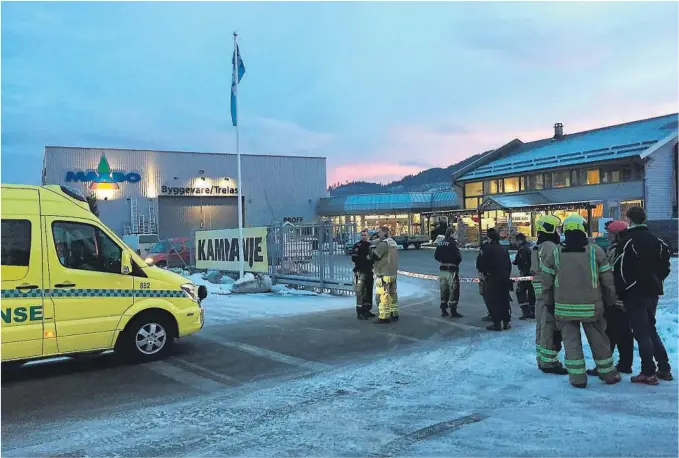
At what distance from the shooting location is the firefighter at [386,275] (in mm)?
10734

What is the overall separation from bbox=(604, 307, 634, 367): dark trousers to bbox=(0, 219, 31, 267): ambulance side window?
22.8ft

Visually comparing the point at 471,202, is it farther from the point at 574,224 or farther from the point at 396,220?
the point at 574,224

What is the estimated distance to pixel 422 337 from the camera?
30.8 ft

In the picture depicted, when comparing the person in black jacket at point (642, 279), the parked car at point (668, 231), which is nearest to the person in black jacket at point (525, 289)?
the person in black jacket at point (642, 279)

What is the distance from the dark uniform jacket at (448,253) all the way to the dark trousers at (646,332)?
478cm

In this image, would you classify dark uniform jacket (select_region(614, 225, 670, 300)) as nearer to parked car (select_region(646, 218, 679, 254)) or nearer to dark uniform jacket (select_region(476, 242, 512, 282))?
dark uniform jacket (select_region(476, 242, 512, 282))

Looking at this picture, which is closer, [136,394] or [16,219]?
[136,394]

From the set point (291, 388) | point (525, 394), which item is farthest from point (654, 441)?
→ point (291, 388)

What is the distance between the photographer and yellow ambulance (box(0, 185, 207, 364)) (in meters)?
6.84

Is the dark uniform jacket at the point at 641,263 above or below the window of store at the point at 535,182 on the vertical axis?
below

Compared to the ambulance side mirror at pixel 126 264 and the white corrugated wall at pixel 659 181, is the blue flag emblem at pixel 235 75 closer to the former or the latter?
the ambulance side mirror at pixel 126 264

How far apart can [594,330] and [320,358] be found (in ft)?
11.9

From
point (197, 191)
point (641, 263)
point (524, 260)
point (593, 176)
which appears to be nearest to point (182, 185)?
point (197, 191)

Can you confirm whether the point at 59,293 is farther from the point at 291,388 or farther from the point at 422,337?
the point at 422,337
